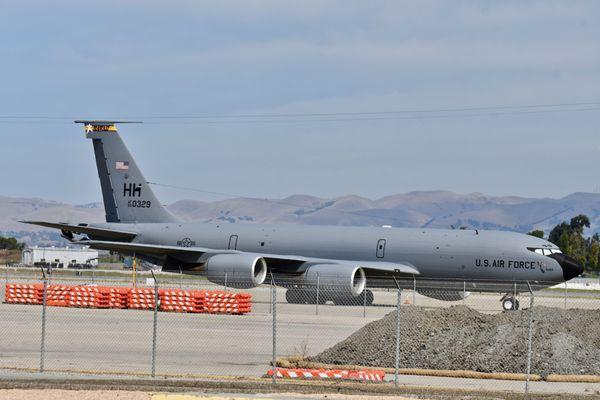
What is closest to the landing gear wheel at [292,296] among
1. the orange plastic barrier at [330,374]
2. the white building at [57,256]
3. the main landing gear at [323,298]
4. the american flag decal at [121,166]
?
the main landing gear at [323,298]

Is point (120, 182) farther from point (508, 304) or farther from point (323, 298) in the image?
point (508, 304)

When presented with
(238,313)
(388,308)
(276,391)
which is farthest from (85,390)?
(388,308)

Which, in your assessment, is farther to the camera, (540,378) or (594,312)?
(594,312)

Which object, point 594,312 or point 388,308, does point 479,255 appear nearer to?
point 388,308

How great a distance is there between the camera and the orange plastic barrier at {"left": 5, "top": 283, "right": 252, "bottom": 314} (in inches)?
1515

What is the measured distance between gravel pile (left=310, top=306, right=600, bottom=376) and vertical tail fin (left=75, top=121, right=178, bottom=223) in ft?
101

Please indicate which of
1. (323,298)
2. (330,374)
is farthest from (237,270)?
(330,374)

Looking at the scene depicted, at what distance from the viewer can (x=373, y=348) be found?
2427 cm

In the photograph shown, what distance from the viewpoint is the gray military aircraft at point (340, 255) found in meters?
44.4

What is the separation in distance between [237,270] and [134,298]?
5979mm

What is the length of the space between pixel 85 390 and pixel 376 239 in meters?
29.7

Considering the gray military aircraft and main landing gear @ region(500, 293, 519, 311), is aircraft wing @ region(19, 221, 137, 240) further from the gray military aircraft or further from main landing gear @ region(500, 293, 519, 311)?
main landing gear @ region(500, 293, 519, 311)

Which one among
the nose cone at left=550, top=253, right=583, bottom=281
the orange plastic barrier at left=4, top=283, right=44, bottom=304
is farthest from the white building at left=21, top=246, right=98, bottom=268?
the nose cone at left=550, top=253, right=583, bottom=281

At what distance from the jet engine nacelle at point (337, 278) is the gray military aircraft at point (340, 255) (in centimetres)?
5
